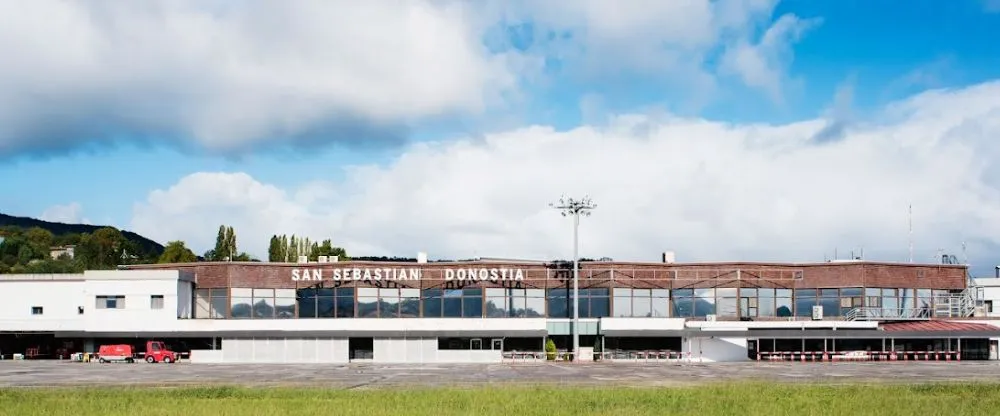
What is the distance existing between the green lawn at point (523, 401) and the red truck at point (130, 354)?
41101mm

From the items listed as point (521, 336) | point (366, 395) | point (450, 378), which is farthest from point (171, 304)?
point (366, 395)

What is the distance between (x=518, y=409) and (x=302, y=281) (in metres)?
61.9

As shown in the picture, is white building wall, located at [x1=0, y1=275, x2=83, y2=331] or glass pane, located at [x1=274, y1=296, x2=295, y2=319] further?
white building wall, located at [x1=0, y1=275, x2=83, y2=331]

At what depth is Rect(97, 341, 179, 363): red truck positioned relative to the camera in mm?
93438

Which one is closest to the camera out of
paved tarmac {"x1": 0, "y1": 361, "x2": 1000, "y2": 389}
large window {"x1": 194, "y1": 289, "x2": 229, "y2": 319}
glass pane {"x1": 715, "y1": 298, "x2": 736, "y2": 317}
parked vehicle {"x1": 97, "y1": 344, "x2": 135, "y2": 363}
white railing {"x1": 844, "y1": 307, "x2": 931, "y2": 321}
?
paved tarmac {"x1": 0, "y1": 361, "x2": 1000, "y2": 389}

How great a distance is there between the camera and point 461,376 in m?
66.7

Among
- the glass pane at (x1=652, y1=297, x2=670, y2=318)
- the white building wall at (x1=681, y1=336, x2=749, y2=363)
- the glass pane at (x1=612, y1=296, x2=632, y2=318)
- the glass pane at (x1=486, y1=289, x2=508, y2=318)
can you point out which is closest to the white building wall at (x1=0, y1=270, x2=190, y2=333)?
the glass pane at (x1=486, y1=289, x2=508, y2=318)

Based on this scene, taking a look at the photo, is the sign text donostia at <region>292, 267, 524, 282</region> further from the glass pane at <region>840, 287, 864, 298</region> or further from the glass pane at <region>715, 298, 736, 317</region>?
the glass pane at <region>840, 287, 864, 298</region>

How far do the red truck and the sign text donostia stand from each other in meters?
13.0

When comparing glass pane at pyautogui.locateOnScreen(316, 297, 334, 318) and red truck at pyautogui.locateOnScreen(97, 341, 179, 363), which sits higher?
glass pane at pyautogui.locateOnScreen(316, 297, 334, 318)

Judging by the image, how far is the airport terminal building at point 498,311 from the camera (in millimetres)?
96250

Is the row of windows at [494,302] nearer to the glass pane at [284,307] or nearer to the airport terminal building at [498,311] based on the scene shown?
the glass pane at [284,307]

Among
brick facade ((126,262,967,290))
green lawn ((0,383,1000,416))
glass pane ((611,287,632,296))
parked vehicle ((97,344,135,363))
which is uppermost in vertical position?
brick facade ((126,262,967,290))

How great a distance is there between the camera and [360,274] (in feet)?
324
